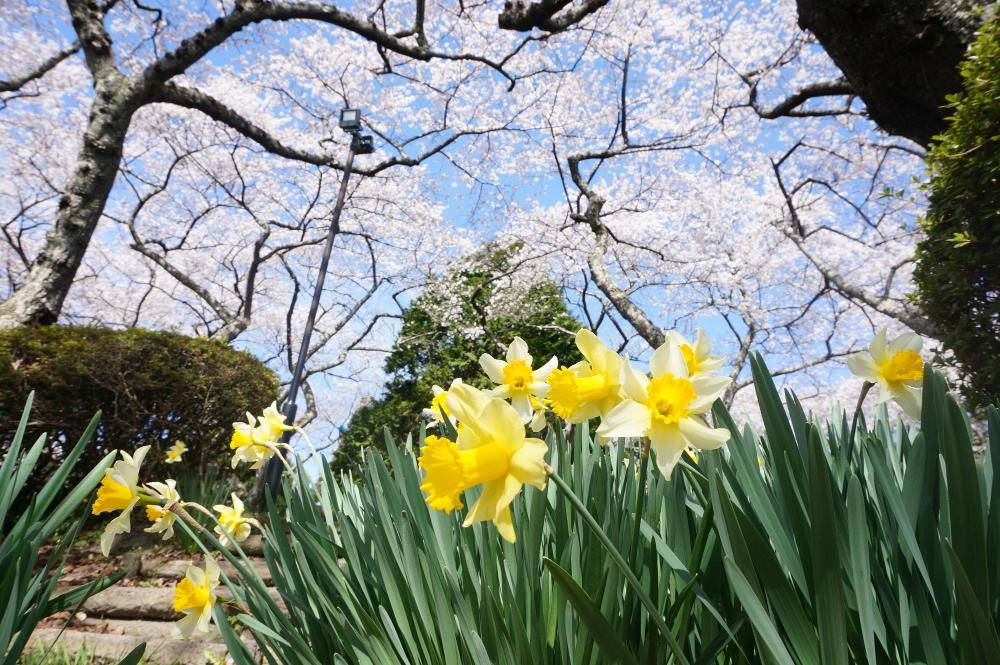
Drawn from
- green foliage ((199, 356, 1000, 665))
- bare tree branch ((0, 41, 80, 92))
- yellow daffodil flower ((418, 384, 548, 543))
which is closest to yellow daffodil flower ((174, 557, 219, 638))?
green foliage ((199, 356, 1000, 665))

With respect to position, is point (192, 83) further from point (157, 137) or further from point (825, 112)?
point (825, 112)

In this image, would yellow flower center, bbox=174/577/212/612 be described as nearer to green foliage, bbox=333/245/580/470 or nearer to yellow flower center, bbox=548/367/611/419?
yellow flower center, bbox=548/367/611/419

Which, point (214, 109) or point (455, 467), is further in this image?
point (214, 109)

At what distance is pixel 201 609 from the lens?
124 cm

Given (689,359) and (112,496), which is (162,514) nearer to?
(112,496)

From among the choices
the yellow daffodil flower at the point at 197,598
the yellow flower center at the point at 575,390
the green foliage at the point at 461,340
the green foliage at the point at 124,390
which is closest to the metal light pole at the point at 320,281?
the green foliage at the point at 124,390

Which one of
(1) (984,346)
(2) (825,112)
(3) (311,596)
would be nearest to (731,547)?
(3) (311,596)

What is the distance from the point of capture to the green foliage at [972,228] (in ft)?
9.27

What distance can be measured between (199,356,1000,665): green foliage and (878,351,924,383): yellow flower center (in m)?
0.18

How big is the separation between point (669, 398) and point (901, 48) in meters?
4.41

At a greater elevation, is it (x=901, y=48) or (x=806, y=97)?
(x=806, y=97)

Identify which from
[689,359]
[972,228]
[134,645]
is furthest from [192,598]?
[972,228]

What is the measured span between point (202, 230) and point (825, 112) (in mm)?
11718

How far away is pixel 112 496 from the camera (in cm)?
113
